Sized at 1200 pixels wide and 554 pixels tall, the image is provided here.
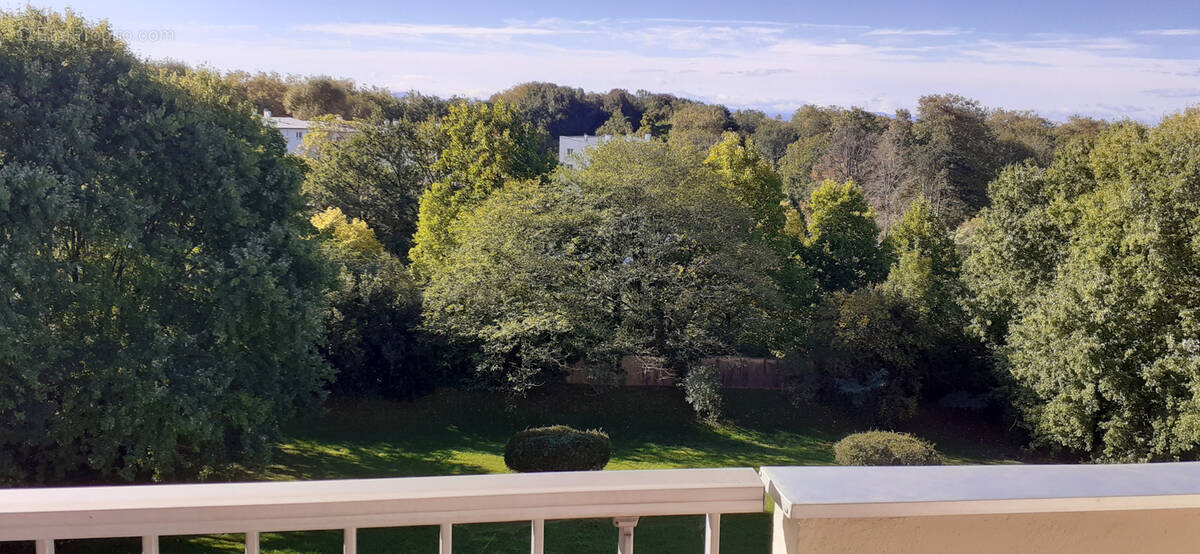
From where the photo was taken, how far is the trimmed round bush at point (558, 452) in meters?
10.3

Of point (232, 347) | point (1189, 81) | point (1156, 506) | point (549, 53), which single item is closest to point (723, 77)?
point (549, 53)

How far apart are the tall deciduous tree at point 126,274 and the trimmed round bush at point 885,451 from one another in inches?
272

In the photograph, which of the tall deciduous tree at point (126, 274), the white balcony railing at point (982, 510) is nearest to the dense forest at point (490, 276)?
the tall deciduous tree at point (126, 274)

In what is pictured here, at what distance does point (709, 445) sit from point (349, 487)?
45.3 ft

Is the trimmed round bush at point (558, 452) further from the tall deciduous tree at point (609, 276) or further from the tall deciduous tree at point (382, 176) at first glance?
the tall deciduous tree at point (382, 176)

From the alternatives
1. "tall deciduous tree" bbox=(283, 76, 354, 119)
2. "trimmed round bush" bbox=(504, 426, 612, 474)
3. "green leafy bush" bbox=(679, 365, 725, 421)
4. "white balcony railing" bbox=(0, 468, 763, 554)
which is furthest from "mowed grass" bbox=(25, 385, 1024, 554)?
"tall deciduous tree" bbox=(283, 76, 354, 119)

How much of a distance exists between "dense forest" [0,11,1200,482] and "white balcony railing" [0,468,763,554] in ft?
27.4

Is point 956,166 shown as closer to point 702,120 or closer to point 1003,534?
point 702,120

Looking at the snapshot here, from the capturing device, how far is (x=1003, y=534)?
127cm

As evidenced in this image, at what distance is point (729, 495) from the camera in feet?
4.02

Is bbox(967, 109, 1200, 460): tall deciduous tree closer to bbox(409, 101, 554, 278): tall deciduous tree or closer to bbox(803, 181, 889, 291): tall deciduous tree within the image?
bbox(803, 181, 889, 291): tall deciduous tree

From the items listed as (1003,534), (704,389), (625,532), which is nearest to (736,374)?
(704,389)

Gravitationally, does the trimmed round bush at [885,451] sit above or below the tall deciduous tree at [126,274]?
below

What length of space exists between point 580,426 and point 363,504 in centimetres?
1415
